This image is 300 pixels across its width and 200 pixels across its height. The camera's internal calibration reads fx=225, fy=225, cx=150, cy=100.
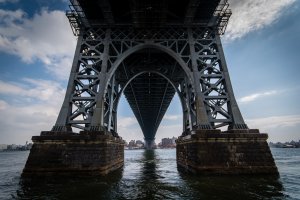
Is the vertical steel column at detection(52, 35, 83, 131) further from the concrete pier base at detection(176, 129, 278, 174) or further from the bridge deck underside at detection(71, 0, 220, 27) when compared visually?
the concrete pier base at detection(176, 129, 278, 174)

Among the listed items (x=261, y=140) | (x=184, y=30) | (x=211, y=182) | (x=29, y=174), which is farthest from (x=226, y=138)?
(x=29, y=174)

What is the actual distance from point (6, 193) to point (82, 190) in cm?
367

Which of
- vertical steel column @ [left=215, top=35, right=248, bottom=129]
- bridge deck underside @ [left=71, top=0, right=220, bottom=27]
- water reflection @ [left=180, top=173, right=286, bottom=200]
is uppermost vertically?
bridge deck underside @ [left=71, top=0, right=220, bottom=27]

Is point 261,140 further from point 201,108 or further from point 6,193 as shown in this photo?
point 6,193

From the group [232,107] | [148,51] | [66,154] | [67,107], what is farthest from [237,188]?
[148,51]

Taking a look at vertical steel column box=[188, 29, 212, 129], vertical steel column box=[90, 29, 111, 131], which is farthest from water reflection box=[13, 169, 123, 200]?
vertical steel column box=[188, 29, 212, 129]

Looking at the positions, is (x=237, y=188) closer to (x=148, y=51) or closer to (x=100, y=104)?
(x=100, y=104)

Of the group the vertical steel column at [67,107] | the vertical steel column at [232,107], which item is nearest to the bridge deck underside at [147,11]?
the vertical steel column at [67,107]

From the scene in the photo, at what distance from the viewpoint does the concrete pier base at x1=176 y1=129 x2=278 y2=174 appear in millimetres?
14883

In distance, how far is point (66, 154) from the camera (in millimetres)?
15031

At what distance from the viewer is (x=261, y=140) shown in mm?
15453

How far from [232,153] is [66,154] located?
11.1 m

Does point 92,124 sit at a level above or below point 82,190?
above

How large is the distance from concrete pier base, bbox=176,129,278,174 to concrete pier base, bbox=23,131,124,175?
6825 millimetres
